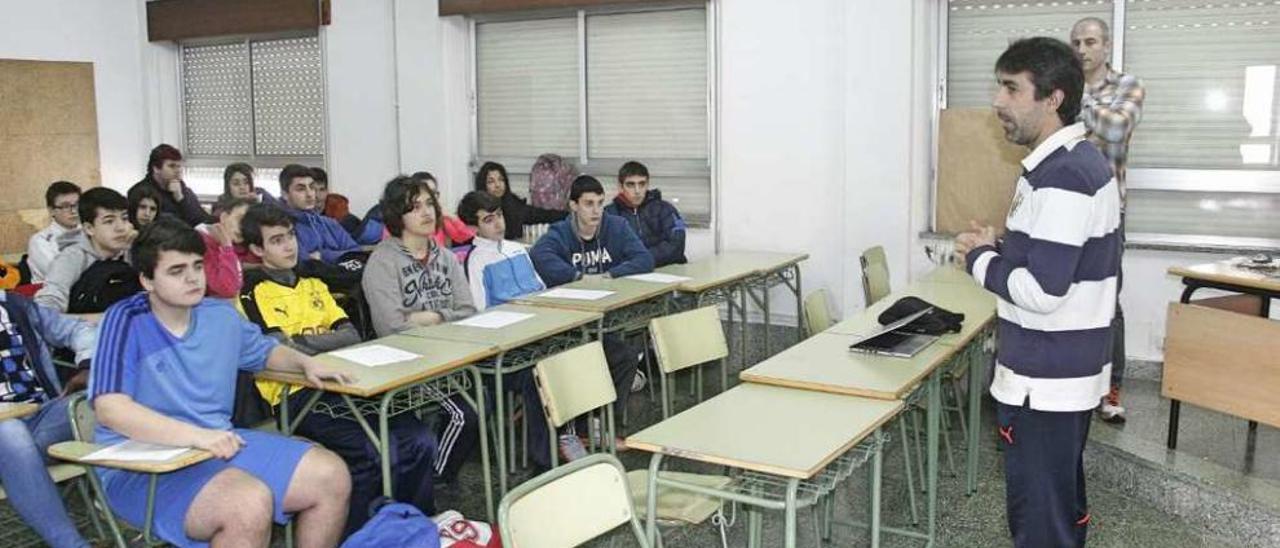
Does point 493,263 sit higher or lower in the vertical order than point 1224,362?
higher

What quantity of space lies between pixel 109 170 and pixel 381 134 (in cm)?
273

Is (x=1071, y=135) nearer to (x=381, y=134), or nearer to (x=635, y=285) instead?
(x=635, y=285)

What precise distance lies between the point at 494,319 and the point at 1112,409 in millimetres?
2675

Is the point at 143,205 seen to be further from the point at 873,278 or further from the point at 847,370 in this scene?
the point at 847,370

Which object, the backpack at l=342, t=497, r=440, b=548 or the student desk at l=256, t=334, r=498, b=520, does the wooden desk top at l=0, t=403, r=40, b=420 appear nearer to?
the student desk at l=256, t=334, r=498, b=520

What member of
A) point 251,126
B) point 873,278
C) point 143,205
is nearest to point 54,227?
point 143,205

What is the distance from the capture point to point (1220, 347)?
12.6 feet

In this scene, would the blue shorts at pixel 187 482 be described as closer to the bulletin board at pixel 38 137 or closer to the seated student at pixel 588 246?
the seated student at pixel 588 246

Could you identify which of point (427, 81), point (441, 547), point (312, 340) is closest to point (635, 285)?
point (312, 340)

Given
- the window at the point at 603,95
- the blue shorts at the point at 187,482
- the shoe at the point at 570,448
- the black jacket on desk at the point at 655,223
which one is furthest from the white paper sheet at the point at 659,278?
the blue shorts at the point at 187,482

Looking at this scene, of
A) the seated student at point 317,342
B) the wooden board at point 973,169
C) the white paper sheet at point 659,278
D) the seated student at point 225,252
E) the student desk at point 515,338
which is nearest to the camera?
the seated student at point 317,342

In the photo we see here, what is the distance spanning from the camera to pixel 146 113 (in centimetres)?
924

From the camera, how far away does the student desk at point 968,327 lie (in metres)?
3.69

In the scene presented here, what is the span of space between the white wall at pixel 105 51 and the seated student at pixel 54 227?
353 cm
